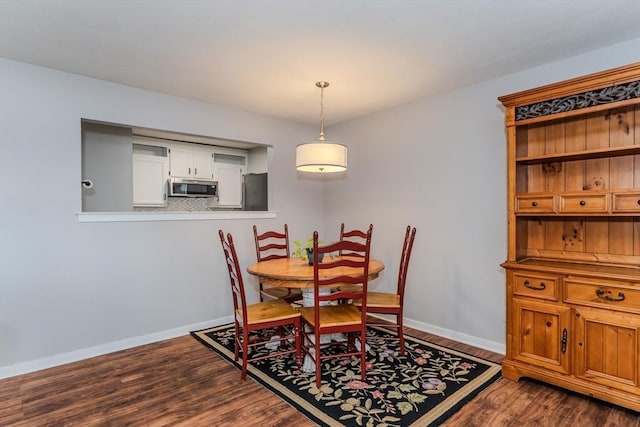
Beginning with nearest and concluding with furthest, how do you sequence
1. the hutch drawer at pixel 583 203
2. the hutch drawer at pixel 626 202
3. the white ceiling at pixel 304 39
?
the white ceiling at pixel 304 39, the hutch drawer at pixel 626 202, the hutch drawer at pixel 583 203

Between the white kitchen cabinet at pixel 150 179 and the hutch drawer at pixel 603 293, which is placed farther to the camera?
the white kitchen cabinet at pixel 150 179

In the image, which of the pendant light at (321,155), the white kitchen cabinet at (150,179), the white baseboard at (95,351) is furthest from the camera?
the white kitchen cabinet at (150,179)

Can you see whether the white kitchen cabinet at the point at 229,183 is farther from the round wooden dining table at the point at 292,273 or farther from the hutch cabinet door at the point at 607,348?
the hutch cabinet door at the point at 607,348

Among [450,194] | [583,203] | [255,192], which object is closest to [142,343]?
[255,192]

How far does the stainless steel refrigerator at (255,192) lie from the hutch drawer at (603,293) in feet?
11.5

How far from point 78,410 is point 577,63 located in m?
4.30

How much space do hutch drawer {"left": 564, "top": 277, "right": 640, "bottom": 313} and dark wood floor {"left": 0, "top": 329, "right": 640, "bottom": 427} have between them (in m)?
0.65

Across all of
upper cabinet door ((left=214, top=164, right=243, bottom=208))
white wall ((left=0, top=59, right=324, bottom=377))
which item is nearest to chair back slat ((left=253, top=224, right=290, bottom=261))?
white wall ((left=0, top=59, right=324, bottom=377))

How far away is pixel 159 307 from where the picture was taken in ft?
11.1

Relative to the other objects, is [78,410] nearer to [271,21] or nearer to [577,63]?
[271,21]

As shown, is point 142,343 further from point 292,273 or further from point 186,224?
point 292,273

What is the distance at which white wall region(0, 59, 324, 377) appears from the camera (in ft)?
8.75

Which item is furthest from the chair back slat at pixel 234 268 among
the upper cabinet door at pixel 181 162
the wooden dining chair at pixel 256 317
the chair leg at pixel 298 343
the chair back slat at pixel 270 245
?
the upper cabinet door at pixel 181 162

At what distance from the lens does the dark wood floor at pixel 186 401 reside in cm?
205
